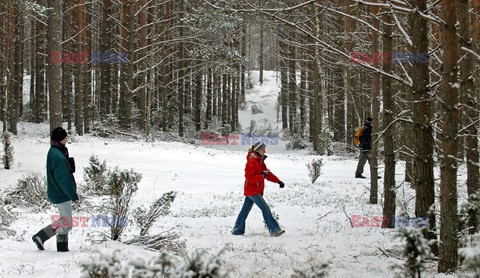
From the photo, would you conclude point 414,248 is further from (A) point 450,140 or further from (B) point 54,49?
(B) point 54,49

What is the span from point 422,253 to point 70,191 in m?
4.70

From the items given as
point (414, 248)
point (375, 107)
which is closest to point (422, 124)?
point (414, 248)

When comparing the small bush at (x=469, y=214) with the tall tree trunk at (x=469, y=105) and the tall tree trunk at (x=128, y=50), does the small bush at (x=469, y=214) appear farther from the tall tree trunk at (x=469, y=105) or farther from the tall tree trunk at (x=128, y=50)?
the tall tree trunk at (x=128, y=50)

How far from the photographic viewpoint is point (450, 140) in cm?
484

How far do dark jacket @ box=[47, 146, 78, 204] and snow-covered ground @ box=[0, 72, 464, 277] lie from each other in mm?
722

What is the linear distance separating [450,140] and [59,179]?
4.77m

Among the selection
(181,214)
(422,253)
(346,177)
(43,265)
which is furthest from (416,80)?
(346,177)

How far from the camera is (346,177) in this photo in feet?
54.1

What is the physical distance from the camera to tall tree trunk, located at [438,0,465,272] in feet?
15.8

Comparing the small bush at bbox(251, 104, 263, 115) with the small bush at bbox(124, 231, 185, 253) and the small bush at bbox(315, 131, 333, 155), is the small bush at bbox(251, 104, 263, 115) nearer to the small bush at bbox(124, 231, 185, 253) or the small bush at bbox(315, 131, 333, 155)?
the small bush at bbox(315, 131, 333, 155)

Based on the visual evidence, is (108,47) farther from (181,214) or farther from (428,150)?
(428,150)

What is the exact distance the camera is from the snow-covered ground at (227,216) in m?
5.73

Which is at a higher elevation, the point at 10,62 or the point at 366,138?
the point at 10,62

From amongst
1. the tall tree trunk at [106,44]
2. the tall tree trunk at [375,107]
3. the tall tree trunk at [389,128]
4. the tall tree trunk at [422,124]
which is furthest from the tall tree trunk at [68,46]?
the tall tree trunk at [422,124]
